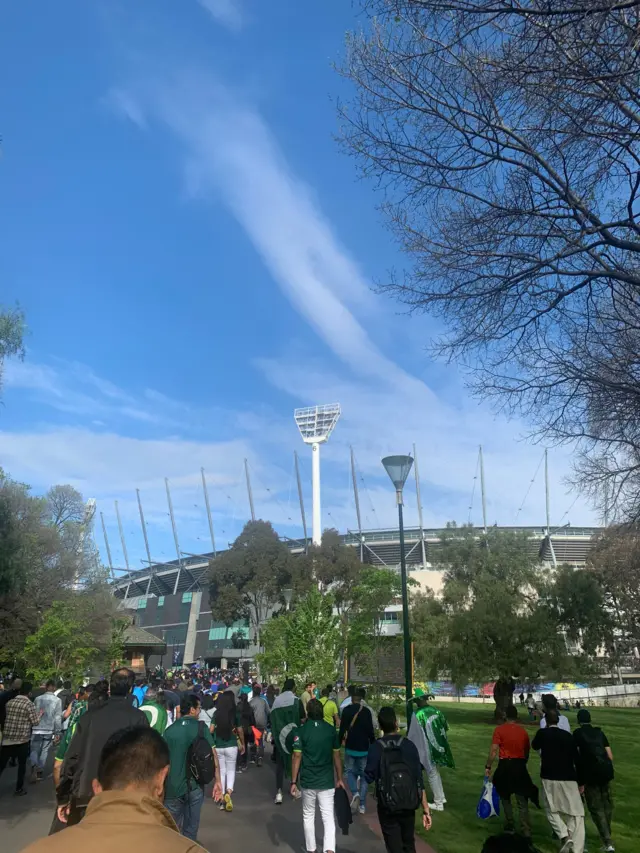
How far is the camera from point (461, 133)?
23.6 feet

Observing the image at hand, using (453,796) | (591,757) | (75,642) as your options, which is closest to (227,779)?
(453,796)

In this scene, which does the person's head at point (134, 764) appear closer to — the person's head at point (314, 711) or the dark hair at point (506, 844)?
the dark hair at point (506, 844)

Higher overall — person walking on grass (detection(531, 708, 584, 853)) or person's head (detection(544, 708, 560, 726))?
person's head (detection(544, 708, 560, 726))

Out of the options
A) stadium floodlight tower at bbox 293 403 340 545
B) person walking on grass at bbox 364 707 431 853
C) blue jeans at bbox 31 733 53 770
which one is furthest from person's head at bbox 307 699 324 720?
stadium floodlight tower at bbox 293 403 340 545

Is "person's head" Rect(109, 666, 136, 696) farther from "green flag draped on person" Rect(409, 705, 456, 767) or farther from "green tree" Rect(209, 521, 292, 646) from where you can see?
"green tree" Rect(209, 521, 292, 646)

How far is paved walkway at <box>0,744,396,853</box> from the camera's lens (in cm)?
662

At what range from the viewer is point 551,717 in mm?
6965

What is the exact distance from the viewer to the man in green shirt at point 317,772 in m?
5.96

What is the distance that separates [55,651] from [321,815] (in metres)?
20.7

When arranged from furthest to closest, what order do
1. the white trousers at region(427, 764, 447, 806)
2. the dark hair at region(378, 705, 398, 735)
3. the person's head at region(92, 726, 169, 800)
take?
the white trousers at region(427, 764, 447, 806), the dark hair at region(378, 705, 398, 735), the person's head at region(92, 726, 169, 800)

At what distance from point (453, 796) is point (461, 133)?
30.9 ft

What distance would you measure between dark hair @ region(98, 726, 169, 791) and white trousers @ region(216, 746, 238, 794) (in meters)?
Result: 6.74

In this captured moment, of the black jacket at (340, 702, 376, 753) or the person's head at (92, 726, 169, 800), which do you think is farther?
the black jacket at (340, 702, 376, 753)

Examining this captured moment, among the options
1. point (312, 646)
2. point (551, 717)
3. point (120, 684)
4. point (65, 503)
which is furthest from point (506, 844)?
point (65, 503)
